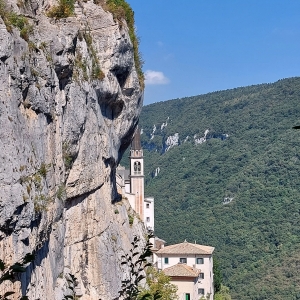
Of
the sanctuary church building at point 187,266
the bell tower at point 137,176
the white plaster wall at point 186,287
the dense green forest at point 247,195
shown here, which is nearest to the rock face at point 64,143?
the sanctuary church building at point 187,266

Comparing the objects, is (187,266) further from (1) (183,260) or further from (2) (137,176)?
(2) (137,176)

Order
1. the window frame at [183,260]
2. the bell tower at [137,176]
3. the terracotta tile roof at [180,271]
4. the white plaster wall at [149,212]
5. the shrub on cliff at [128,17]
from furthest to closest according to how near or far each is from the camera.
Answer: the white plaster wall at [149,212] < the bell tower at [137,176] < the window frame at [183,260] < the terracotta tile roof at [180,271] < the shrub on cliff at [128,17]

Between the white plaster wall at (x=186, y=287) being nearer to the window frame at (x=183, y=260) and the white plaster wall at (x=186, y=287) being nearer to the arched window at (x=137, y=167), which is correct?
the window frame at (x=183, y=260)

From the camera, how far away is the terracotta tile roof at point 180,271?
45341mm

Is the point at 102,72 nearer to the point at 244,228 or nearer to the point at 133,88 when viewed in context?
the point at 133,88

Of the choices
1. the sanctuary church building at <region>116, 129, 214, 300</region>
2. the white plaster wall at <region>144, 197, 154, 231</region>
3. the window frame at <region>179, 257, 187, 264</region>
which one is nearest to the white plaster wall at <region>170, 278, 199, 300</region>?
the sanctuary church building at <region>116, 129, 214, 300</region>

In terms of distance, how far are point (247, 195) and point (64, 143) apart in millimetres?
120927

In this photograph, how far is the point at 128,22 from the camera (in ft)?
83.4

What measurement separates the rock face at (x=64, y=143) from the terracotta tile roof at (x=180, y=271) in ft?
60.5

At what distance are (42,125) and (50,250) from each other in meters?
3.47

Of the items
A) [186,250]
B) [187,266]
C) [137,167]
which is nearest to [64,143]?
[187,266]

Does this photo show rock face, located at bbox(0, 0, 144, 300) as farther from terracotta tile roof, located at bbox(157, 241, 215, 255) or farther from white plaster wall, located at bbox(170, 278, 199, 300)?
terracotta tile roof, located at bbox(157, 241, 215, 255)

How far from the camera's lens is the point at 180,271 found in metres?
45.7

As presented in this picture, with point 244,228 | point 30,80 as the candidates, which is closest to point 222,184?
point 244,228
